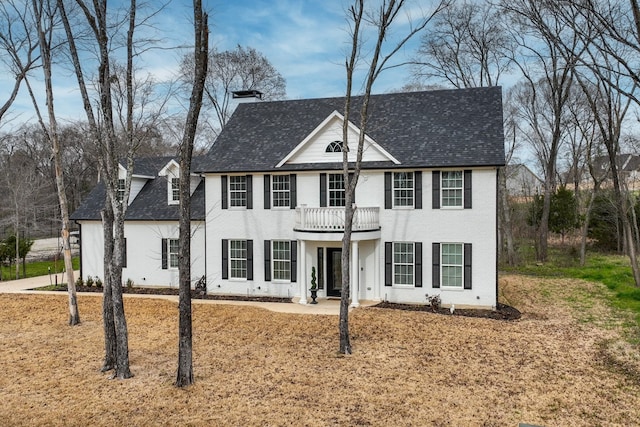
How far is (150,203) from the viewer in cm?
2172

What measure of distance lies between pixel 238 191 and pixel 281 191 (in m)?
1.92

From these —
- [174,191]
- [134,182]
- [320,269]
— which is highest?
[134,182]

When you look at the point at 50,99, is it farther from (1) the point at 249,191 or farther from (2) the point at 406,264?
(2) the point at 406,264

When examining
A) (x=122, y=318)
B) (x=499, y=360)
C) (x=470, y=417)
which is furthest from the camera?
(x=499, y=360)

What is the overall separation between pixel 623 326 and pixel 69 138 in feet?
153

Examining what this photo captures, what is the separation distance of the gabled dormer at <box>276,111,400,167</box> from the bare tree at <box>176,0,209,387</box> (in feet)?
30.4

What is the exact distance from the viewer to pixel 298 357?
35.5ft

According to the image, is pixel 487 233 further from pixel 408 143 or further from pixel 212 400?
pixel 212 400

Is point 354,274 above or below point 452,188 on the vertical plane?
below

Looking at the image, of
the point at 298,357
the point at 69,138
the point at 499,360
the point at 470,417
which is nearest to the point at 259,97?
the point at 298,357

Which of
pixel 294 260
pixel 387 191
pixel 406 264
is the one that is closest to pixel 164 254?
pixel 294 260

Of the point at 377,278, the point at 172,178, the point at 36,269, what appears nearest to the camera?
the point at 377,278

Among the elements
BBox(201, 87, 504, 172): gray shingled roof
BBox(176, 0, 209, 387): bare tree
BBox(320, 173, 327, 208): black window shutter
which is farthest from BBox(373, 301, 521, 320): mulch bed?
BBox(176, 0, 209, 387): bare tree

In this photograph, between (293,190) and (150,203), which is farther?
(150,203)
